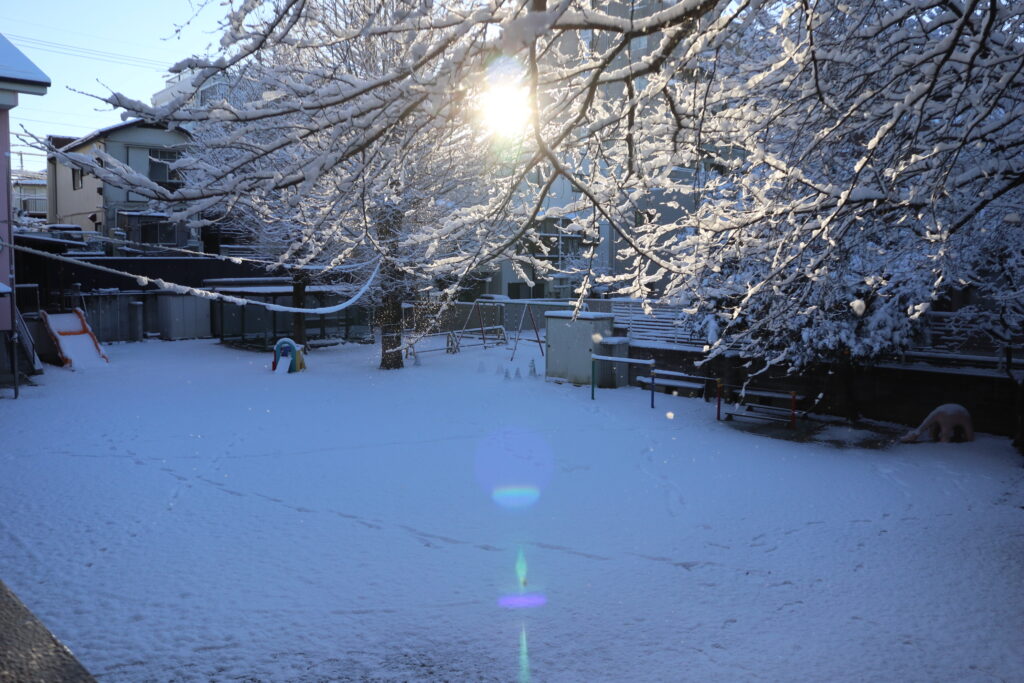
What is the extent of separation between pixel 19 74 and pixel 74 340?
742 cm

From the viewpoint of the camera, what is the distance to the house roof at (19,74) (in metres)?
16.0

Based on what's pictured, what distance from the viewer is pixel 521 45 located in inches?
141

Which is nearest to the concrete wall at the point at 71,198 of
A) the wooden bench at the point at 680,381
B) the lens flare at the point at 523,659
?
the wooden bench at the point at 680,381

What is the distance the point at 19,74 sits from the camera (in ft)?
52.8

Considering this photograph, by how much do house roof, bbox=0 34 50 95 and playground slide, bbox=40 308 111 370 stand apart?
6.81m

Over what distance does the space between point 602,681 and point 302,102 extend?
4.03 metres

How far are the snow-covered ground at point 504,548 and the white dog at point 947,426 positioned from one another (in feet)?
1.05

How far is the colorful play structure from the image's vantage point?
19578 millimetres

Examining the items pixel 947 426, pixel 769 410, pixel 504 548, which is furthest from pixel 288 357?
pixel 947 426

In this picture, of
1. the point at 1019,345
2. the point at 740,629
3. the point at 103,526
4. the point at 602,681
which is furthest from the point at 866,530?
the point at 103,526

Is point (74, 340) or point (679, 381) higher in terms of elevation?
point (74, 340)

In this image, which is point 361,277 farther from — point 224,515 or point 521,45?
point 521,45

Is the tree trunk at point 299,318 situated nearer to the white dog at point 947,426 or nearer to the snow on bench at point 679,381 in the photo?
the snow on bench at point 679,381

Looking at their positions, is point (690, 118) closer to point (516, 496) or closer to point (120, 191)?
point (516, 496)
